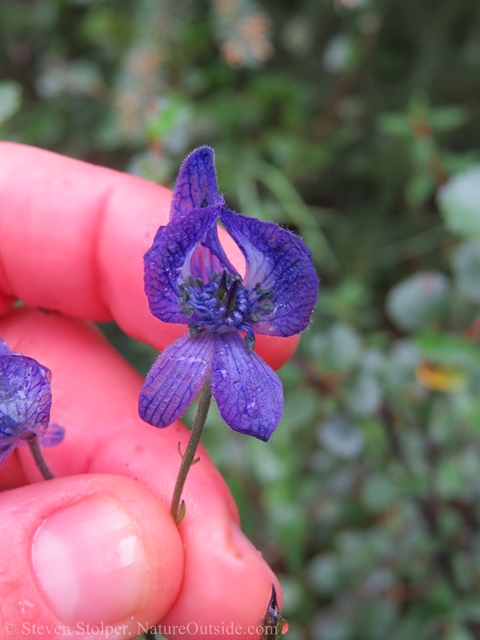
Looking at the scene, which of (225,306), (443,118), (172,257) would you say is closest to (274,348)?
(225,306)

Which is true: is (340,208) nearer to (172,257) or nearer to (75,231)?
(75,231)

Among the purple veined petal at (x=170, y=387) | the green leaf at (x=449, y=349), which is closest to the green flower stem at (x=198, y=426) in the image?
the purple veined petal at (x=170, y=387)

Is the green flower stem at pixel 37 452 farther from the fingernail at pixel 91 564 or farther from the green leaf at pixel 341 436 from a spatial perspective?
the green leaf at pixel 341 436

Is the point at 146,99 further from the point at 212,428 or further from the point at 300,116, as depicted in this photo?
the point at 212,428

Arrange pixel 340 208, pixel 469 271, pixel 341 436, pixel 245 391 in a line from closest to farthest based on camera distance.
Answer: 1. pixel 245 391
2. pixel 469 271
3. pixel 341 436
4. pixel 340 208

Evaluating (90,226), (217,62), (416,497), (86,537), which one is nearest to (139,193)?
(90,226)
